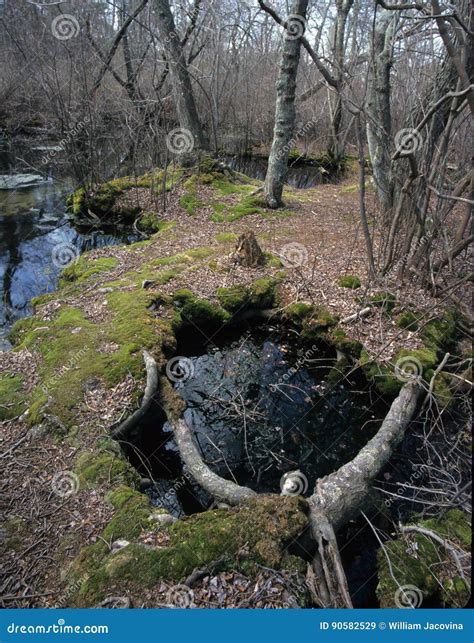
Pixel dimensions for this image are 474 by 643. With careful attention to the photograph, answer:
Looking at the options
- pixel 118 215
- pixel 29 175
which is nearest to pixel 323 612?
pixel 118 215

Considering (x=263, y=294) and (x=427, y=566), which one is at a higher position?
(x=263, y=294)

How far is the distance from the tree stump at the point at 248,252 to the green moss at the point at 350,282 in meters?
1.29

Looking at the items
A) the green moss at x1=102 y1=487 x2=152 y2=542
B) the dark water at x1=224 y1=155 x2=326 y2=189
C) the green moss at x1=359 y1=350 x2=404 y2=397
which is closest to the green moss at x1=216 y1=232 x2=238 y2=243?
the green moss at x1=359 y1=350 x2=404 y2=397

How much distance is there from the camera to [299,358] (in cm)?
579

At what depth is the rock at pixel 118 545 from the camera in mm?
2875

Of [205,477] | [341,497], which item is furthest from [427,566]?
[205,477]

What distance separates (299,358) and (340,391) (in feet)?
2.54

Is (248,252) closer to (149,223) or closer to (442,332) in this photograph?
(442,332)

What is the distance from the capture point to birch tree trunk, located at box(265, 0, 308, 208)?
7402mm

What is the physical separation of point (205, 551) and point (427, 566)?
172 centimetres

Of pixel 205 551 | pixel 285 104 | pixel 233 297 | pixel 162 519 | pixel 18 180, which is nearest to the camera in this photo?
pixel 205 551

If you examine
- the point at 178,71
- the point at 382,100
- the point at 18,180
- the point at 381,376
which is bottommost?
the point at 381,376

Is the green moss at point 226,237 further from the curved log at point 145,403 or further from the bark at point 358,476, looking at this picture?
the bark at point 358,476

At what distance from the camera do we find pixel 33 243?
903cm
